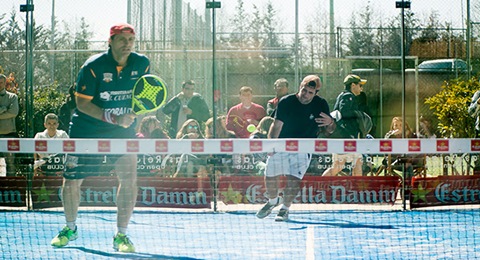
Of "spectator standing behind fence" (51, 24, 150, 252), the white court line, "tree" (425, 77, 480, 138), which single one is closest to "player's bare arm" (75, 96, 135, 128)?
"spectator standing behind fence" (51, 24, 150, 252)

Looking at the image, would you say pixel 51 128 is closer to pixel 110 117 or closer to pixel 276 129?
pixel 276 129

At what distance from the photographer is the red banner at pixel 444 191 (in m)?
13.4

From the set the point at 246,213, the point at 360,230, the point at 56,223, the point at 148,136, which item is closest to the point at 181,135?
the point at 148,136

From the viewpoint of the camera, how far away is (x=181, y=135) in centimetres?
1386

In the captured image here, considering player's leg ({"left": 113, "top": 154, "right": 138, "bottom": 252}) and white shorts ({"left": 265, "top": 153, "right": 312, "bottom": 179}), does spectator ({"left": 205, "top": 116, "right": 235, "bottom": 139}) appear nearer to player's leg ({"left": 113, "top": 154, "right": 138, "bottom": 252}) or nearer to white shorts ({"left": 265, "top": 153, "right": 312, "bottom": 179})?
white shorts ({"left": 265, "top": 153, "right": 312, "bottom": 179})

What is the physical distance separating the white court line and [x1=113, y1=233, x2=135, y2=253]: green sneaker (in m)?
1.53

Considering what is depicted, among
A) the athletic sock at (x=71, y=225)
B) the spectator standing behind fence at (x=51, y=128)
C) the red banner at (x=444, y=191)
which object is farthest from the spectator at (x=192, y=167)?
the athletic sock at (x=71, y=225)

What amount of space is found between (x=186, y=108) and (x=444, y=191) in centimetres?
405

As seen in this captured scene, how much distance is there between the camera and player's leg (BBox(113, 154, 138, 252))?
26.6 feet

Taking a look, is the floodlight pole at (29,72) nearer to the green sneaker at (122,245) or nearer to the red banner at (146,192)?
the red banner at (146,192)

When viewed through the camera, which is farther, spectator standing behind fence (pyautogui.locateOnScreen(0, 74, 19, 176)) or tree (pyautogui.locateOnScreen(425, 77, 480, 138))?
tree (pyautogui.locateOnScreen(425, 77, 480, 138))

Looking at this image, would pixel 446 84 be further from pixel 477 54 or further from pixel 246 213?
pixel 246 213

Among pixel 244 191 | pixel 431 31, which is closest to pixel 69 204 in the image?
pixel 244 191

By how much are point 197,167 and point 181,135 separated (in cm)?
72
